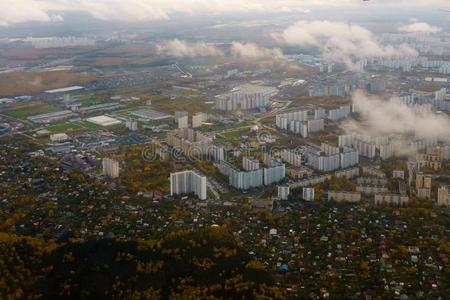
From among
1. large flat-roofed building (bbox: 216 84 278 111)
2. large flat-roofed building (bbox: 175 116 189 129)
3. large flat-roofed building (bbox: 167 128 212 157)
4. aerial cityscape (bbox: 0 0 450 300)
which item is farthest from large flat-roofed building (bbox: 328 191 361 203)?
large flat-roofed building (bbox: 216 84 278 111)

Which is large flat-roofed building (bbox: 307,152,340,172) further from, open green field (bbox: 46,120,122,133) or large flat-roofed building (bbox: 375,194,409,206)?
open green field (bbox: 46,120,122,133)

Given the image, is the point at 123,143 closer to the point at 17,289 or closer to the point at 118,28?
the point at 17,289

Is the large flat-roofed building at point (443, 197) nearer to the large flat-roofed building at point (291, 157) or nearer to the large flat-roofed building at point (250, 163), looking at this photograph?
the large flat-roofed building at point (291, 157)

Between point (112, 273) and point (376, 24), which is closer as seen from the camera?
point (112, 273)

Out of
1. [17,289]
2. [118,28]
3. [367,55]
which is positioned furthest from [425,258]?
[118,28]

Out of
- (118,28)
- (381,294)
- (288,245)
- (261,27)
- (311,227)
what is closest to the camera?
(381,294)

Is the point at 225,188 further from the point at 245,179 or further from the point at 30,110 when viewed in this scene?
the point at 30,110

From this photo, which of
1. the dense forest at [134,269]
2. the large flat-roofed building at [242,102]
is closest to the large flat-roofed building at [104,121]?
the large flat-roofed building at [242,102]
